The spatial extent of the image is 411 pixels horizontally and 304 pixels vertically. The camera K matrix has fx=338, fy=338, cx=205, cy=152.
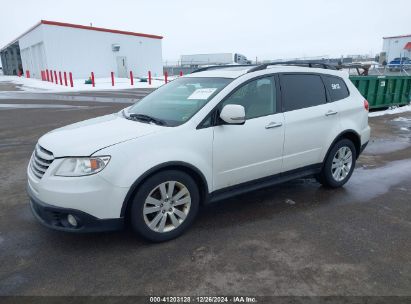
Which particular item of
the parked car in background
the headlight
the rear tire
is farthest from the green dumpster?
the headlight

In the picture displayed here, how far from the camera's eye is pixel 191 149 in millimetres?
3350

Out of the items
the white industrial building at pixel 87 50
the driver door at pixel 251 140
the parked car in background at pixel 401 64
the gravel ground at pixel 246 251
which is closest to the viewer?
the gravel ground at pixel 246 251

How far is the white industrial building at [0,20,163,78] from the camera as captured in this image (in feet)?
98.0

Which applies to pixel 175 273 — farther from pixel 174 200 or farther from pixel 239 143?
pixel 239 143

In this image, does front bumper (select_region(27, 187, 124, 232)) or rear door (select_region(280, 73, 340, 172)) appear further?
rear door (select_region(280, 73, 340, 172))

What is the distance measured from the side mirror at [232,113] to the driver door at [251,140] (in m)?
0.14

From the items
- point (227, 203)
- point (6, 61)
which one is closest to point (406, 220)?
point (227, 203)

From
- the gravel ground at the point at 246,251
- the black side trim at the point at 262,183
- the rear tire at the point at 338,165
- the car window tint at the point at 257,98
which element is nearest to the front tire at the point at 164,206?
the gravel ground at the point at 246,251

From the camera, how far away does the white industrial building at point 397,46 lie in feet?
144

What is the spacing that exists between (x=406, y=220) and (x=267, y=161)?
1.75 m

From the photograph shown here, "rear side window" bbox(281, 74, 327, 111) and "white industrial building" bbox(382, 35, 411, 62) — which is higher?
"white industrial building" bbox(382, 35, 411, 62)

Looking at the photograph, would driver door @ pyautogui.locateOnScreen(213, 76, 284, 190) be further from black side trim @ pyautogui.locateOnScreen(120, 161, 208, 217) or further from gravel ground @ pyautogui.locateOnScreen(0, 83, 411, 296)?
gravel ground @ pyautogui.locateOnScreen(0, 83, 411, 296)

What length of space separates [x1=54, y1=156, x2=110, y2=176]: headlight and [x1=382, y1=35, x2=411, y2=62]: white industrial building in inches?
1918

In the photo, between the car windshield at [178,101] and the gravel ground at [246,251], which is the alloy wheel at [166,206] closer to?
the gravel ground at [246,251]
